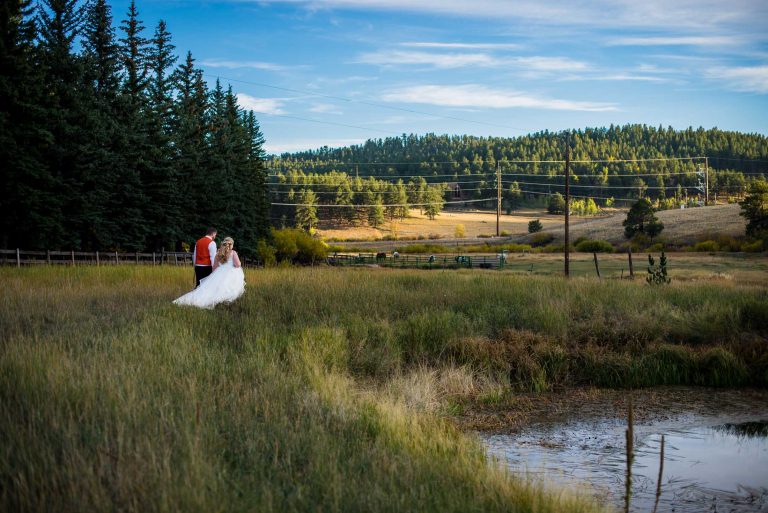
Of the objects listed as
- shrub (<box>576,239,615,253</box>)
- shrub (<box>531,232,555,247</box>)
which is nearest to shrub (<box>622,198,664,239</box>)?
shrub (<box>576,239,615,253</box>)

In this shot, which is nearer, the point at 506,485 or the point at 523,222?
the point at 506,485

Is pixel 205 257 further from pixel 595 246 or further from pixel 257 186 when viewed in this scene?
pixel 595 246

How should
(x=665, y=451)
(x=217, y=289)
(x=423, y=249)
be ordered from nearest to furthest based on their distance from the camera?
(x=665, y=451)
(x=217, y=289)
(x=423, y=249)

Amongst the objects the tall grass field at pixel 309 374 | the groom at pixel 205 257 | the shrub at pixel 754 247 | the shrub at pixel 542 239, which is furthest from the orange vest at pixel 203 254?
the shrub at pixel 542 239

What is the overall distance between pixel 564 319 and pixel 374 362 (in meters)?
5.52

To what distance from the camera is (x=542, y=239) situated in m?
89.4

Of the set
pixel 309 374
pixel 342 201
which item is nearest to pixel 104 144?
pixel 309 374

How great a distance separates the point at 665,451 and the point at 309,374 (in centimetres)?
535

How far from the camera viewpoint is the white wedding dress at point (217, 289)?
16.7 metres

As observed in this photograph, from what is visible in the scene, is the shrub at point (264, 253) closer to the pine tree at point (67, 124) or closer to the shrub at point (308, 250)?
the shrub at point (308, 250)

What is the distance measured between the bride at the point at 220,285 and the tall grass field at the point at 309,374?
0.40 meters

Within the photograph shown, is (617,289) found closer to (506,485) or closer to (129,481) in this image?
(506,485)

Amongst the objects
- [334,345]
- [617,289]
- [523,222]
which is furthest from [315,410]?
[523,222]

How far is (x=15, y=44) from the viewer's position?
1208 inches
